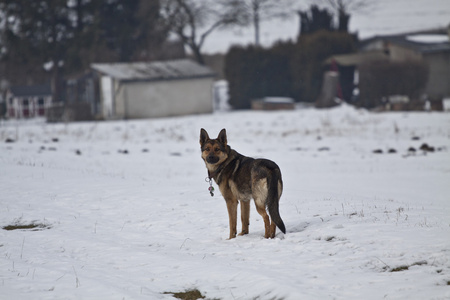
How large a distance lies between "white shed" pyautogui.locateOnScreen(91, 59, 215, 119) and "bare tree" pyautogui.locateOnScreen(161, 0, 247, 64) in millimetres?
13893

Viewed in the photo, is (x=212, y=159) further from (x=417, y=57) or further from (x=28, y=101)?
(x=28, y=101)

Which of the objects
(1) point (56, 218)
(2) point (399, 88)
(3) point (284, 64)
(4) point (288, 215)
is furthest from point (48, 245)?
(3) point (284, 64)

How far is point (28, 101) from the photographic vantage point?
55969mm

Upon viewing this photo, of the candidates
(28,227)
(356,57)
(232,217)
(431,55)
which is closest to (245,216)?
(232,217)

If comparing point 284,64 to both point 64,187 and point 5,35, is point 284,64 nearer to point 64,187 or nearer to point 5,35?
point 5,35

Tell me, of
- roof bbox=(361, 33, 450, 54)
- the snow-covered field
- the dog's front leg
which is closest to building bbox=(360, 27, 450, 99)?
roof bbox=(361, 33, 450, 54)

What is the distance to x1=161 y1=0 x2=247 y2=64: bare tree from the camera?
58.7 m

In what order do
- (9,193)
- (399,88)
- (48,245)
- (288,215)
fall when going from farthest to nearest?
(399,88)
(9,193)
(288,215)
(48,245)

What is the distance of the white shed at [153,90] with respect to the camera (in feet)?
139

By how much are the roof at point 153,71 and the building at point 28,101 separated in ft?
44.0

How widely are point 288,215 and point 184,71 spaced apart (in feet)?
121

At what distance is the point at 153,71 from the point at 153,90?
1.75 m

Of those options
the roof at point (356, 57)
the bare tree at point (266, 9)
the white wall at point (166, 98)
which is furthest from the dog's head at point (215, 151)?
the bare tree at point (266, 9)

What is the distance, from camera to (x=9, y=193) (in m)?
11.5
